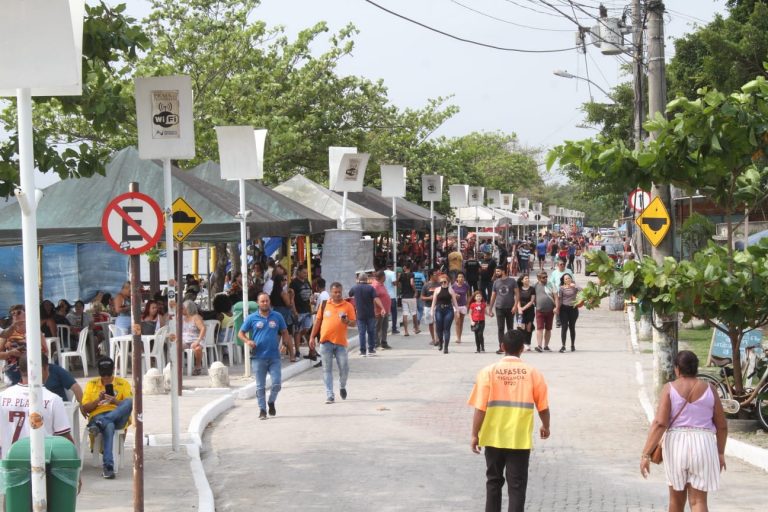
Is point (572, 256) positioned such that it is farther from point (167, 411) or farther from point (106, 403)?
point (106, 403)

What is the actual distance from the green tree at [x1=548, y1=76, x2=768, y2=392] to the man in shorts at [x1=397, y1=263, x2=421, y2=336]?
14.3 m

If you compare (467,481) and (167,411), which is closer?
(467,481)

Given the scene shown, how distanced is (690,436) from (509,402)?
4.11ft

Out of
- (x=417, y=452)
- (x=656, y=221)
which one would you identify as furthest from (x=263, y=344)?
(x=656, y=221)

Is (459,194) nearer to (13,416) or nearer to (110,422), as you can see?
(110,422)

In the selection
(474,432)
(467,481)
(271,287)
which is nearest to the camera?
(474,432)

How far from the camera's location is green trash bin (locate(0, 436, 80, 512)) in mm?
6184

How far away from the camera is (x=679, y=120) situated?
11523 millimetres

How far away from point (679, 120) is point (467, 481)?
4335 millimetres

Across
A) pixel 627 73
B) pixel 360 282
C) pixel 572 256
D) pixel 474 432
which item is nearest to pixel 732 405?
pixel 474 432

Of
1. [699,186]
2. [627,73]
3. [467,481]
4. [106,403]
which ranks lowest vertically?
[467,481]

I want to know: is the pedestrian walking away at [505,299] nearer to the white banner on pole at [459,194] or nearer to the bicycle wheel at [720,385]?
the bicycle wheel at [720,385]

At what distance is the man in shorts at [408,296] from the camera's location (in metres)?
26.3

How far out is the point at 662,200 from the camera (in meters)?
14.4
